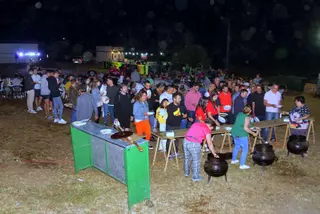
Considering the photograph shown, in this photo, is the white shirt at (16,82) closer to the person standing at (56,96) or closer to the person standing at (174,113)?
the person standing at (56,96)

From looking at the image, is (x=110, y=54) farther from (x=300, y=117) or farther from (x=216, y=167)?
(x=216, y=167)

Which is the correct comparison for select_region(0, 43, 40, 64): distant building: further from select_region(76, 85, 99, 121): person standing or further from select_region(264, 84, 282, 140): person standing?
select_region(264, 84, 282, 140): person standing

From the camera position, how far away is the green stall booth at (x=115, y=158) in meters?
5.75

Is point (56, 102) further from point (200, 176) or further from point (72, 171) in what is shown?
point (200, 176)

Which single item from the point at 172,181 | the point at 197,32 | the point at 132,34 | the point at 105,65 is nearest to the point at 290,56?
the point at 197,32

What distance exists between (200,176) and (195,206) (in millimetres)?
1203

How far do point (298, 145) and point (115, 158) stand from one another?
4.83 m

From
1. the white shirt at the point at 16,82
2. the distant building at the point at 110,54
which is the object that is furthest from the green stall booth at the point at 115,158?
the distant building at the point at 110,54

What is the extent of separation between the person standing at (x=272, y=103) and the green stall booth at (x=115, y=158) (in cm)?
522

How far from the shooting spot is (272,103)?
9.88 metres

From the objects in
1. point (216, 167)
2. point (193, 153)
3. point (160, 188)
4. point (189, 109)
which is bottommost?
point (160, 188)

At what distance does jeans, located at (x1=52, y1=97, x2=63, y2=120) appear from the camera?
11.9 metres

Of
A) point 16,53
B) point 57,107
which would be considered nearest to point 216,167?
point 57,107

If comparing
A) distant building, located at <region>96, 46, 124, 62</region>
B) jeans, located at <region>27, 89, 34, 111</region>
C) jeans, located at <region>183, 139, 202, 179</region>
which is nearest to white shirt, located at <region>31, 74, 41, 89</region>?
jeans, located at <region>27, 89, 34, 111</region>
